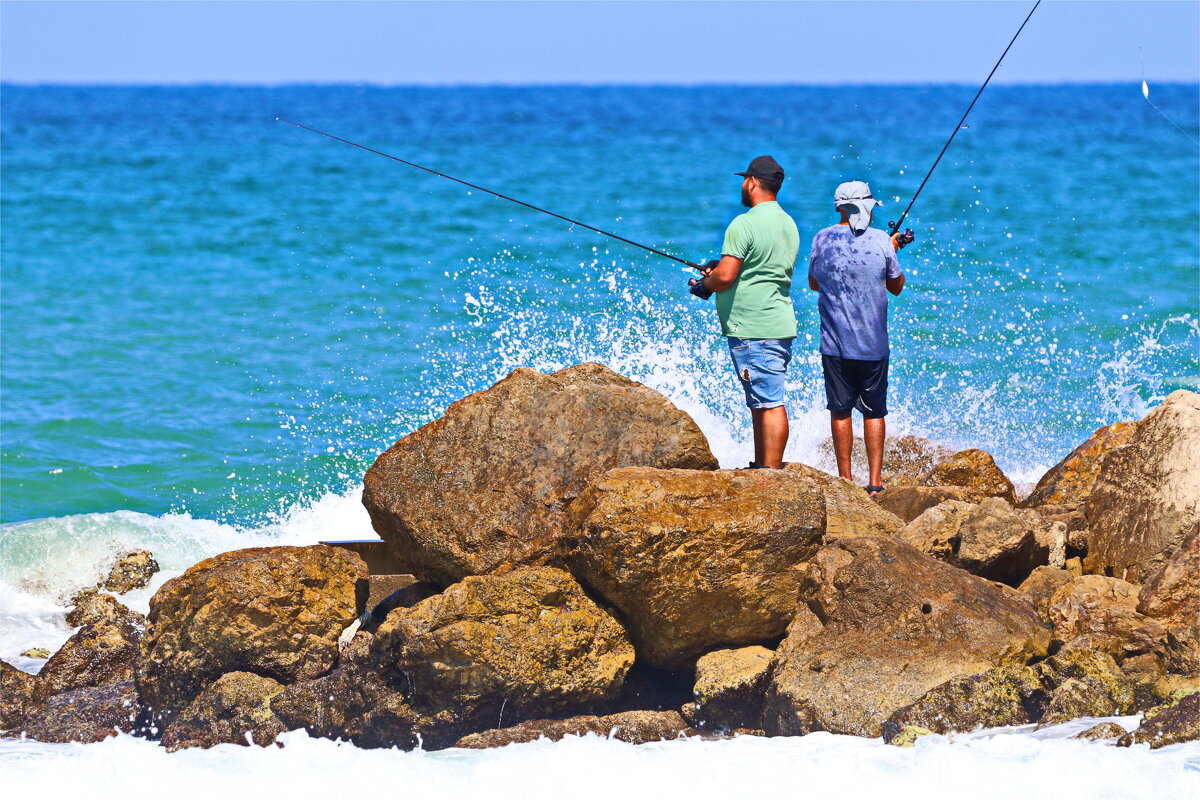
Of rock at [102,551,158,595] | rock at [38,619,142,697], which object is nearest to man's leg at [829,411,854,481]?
rock at [38,619,142,697]

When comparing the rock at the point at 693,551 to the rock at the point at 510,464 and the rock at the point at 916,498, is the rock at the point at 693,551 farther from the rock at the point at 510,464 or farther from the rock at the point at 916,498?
the rock at the point at 916,498

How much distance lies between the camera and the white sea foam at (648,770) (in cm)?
393

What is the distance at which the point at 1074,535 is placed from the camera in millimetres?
5387

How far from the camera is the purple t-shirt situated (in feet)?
20.1

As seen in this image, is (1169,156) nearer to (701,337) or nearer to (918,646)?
(701,337)

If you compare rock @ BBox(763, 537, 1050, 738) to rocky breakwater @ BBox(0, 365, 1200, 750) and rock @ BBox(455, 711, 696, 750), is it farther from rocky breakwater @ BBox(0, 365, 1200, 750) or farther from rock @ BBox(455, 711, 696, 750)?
rock @ BBox(455, 711, 696, 750)

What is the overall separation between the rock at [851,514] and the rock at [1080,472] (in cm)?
90

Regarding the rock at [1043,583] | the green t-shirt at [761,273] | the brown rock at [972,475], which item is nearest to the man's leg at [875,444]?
the brown rock at [972,475]

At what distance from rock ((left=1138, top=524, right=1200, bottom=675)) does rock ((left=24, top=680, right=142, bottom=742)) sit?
12.5 feet

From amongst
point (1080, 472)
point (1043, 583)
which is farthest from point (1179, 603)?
point (1080, 472)

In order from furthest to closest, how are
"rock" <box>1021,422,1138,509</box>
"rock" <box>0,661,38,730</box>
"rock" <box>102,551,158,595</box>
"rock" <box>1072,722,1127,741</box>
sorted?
"rock" <box>102,551,158,595</box> < "rock" <box>1021,422,1138,509</box> < "rock" <box>0,661,38,730</box> < "rock" <box>1072,722,1127,741</box>

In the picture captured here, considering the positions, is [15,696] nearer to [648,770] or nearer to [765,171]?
[648,770]

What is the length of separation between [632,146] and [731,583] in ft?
92.2

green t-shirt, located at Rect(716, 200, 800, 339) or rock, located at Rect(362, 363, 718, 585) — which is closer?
rock, located at Rect(362, 363, 718, 585)
